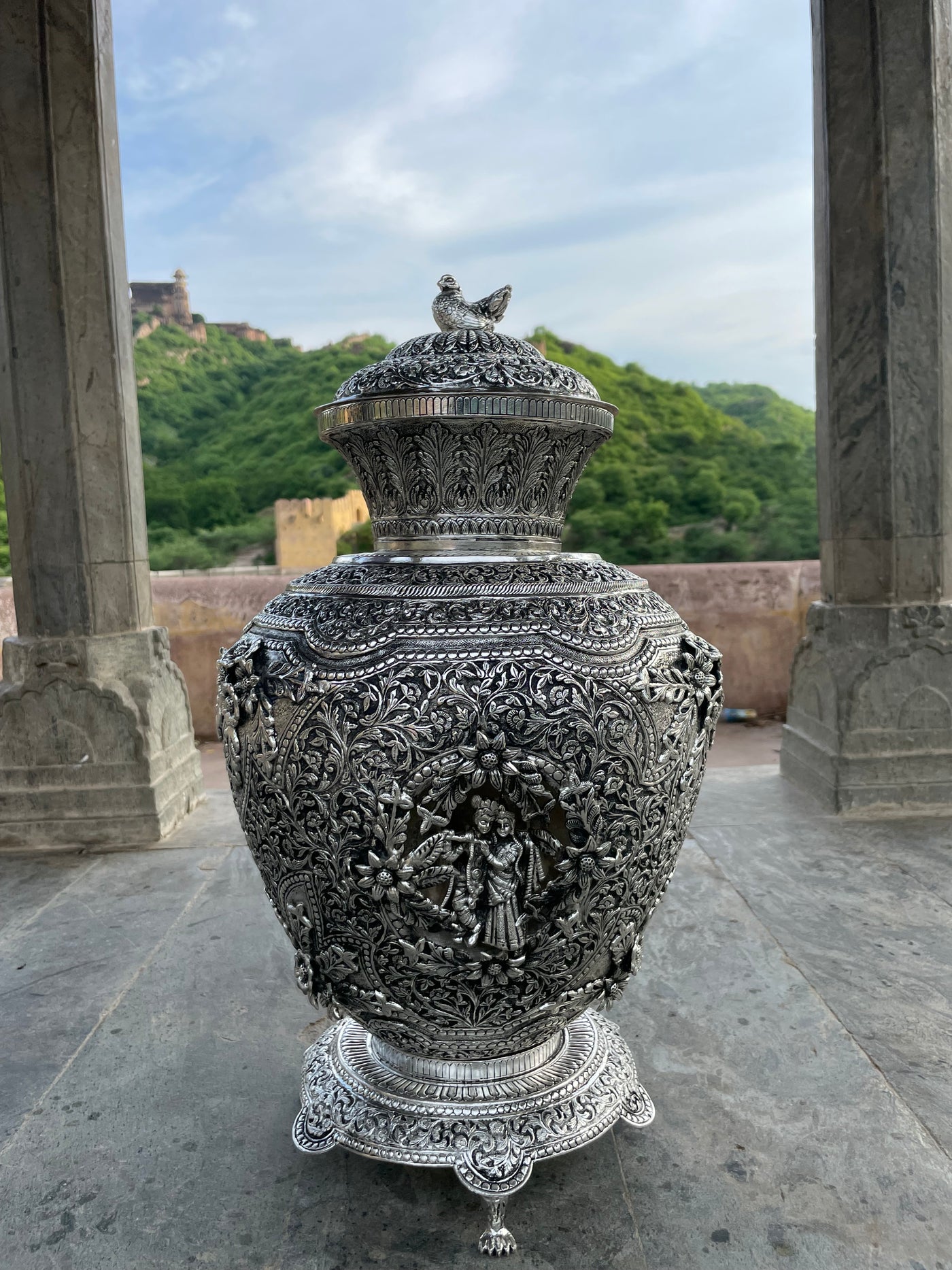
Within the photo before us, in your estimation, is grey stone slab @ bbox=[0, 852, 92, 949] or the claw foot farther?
grey stone slab @ bbox=[0, 852, 92, 949]

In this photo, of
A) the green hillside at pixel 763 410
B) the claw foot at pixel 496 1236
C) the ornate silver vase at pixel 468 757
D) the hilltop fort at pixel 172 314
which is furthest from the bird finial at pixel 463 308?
the hilltop fort at pixel 172 314

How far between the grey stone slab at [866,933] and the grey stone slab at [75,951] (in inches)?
70.0

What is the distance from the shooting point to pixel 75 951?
2.51 metres

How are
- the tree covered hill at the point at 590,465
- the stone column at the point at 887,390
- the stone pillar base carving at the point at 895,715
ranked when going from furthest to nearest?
the tree covered hill at the point at 590,465
the stone pillar base carving at the point at 895,715
the stone column at the point at 887,390

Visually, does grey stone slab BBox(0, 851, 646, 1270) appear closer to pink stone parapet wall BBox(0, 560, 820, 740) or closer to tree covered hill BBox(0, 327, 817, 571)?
pink stone parapet wall BBox(0, 560, 820, 740)

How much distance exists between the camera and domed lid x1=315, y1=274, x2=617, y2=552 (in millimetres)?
1444

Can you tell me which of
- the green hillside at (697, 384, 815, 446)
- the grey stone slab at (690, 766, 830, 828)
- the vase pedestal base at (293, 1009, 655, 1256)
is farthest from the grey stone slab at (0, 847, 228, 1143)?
the green hillside at (697, 384, 815, 446)

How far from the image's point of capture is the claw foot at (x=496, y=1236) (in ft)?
4.63

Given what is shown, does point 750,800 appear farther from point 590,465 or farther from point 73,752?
point 590,465

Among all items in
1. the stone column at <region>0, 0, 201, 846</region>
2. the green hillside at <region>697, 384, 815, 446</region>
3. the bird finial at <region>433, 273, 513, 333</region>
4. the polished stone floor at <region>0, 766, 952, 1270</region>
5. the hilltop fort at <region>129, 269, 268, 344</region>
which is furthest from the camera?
the hilltop fort at <region>129, 269, 268, 344</region>

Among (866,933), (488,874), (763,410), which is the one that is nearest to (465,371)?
(488,874)

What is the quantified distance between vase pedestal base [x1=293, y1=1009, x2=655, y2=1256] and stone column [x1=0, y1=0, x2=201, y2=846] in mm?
1947

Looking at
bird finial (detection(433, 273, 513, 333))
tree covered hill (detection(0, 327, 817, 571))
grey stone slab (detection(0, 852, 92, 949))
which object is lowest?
grey stone slab (detection(0, 852, 92, 949))

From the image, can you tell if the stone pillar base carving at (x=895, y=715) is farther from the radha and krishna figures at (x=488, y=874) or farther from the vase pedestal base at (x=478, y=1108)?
the radha and krishna figures at (x=488, y=874)
